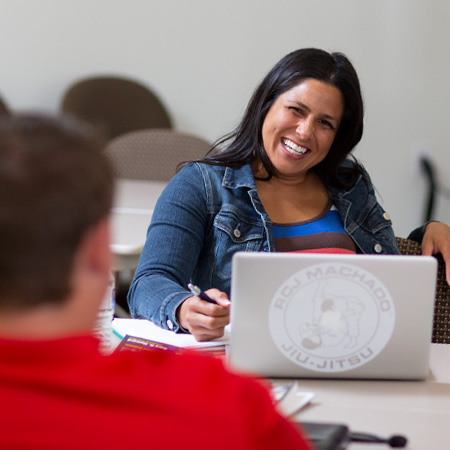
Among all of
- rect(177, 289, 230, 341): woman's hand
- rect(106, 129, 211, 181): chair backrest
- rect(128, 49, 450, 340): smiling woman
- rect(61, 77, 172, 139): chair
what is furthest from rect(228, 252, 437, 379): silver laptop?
rect(61, 77, 172, 139): chair

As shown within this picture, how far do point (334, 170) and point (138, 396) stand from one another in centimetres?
146

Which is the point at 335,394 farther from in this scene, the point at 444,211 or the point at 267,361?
the point at 444,211

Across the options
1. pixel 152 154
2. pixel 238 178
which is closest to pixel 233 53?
pixel 152 154

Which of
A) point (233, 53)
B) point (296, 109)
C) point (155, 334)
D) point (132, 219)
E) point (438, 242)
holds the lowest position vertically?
point (132, 219)

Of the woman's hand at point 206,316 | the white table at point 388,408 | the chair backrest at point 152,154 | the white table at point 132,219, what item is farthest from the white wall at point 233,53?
the white table at point 388,408

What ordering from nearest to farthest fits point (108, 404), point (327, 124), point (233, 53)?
point (108, 404) → point (327, 124) → point (233, 53)

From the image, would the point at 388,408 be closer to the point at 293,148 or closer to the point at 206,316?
the point at 206,316

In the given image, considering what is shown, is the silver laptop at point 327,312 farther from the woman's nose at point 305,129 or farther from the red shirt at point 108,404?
the woman's nose at point 305,129

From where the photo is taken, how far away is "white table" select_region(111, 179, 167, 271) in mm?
2070

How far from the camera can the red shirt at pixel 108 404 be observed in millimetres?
566

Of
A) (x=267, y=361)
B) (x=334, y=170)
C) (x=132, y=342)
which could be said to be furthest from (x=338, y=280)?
(x=334, y=170)

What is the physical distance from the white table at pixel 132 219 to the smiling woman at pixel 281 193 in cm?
14

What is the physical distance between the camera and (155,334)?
1.42 m

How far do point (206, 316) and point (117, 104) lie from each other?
9.27ft
